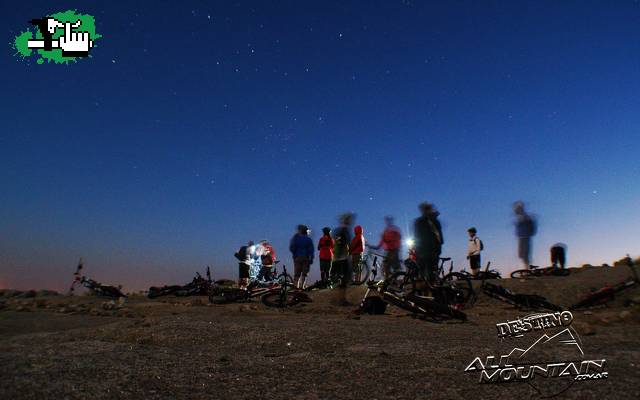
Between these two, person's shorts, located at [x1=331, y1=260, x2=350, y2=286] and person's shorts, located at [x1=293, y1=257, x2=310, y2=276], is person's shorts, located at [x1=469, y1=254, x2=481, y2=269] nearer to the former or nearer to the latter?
person's shorts, located at [x1=331, y1=260, x2=350, y2=286]

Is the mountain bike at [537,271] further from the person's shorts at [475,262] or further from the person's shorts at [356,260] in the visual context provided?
the person's shorts at [356,260]

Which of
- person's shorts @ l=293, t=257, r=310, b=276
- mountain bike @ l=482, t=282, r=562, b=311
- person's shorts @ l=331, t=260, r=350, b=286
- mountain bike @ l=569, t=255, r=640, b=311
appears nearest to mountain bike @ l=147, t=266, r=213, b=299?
person's shorts @ l=293, t=257, r=310, b=276

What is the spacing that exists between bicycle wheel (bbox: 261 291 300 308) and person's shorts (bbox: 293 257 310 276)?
269cm

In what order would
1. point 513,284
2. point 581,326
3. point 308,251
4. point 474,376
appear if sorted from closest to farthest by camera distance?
point 474,376 < point 581,326 < point 513,284 < point 308,251

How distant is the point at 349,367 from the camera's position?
428cm

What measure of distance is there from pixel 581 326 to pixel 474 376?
4.19m

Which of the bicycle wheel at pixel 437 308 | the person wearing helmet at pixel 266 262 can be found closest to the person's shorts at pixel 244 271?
the person wearing helmet at pixel 266 262

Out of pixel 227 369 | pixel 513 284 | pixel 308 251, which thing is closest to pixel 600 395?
pixel 227 369

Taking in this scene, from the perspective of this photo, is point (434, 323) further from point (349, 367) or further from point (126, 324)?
point (126, 324)

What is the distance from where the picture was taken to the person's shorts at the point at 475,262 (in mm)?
15000

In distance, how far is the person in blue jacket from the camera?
1580 centimetres

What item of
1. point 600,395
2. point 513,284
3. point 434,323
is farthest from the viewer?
point 513,284

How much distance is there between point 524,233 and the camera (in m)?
14.4

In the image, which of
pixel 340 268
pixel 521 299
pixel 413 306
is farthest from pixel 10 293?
pixel 521 299
